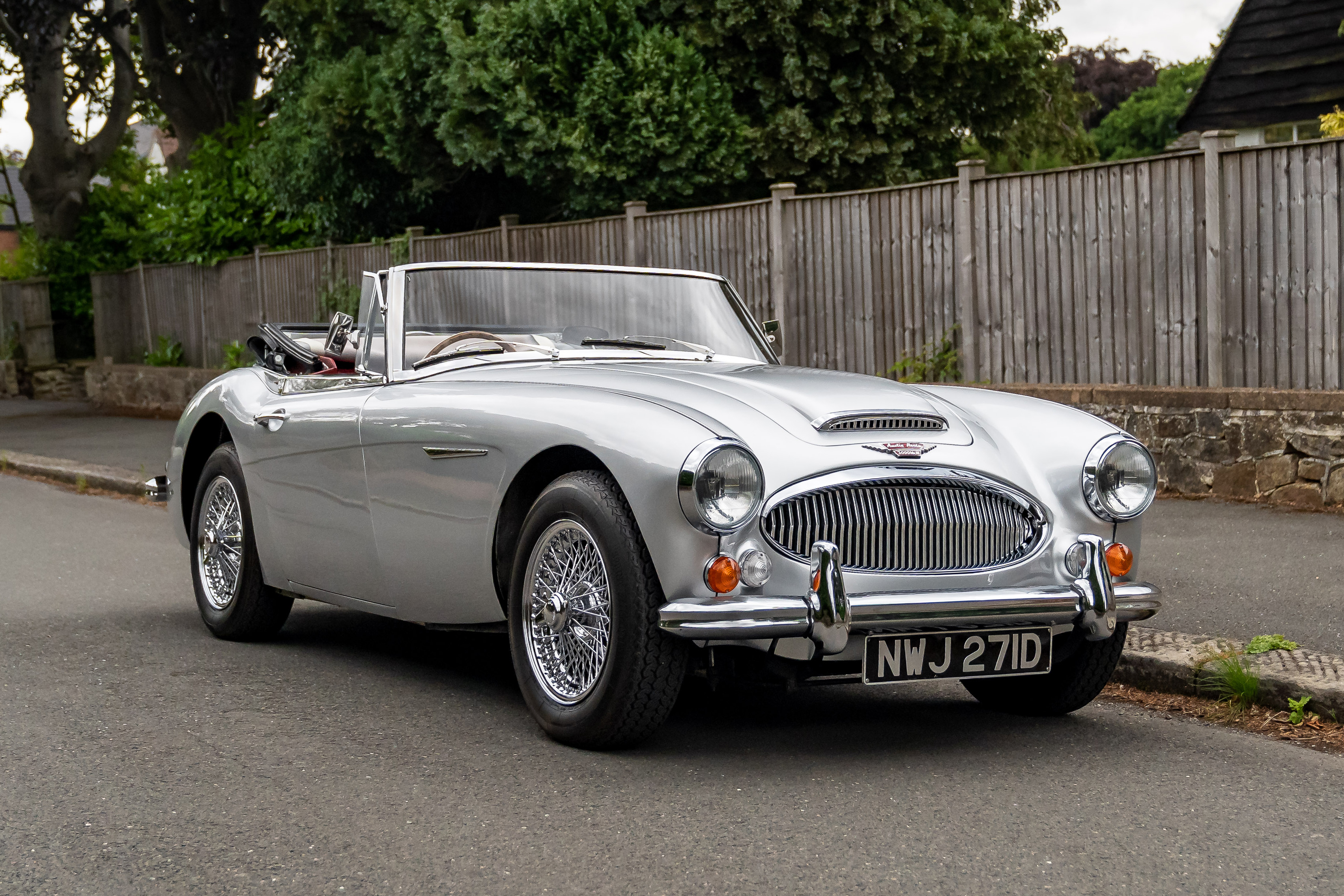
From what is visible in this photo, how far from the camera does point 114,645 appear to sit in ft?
20.6

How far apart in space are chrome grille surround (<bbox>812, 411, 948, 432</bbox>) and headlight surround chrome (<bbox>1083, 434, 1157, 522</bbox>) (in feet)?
1.52

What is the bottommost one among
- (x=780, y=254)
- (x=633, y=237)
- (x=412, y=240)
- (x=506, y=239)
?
(x=780, y=254)

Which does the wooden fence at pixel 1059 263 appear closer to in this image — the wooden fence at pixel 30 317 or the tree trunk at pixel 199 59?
the tree trunk at pixel 199 59

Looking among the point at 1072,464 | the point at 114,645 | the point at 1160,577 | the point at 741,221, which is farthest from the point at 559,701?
the point at 741,221

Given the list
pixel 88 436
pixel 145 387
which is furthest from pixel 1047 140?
pixel 88 436

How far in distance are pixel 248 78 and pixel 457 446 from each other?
74.1 ft

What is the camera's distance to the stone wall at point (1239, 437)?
884 cm

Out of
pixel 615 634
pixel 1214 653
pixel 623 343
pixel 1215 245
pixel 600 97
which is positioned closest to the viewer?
pixel 615 634

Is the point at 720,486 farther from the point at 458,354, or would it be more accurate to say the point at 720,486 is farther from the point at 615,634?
the point at 458,354

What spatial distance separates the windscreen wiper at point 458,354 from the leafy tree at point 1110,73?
1863 inches

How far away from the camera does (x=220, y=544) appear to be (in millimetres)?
6441

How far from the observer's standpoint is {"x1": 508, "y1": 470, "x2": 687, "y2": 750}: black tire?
4.17 metres

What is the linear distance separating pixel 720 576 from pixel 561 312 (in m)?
2.01

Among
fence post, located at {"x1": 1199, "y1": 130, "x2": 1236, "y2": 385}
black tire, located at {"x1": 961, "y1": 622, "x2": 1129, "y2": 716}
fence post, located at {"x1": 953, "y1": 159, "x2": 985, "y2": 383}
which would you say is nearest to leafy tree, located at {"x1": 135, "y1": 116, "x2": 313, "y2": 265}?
fence post, located at {"x1": 953, "y1": 159, "x2": 985, "y2": 383}
